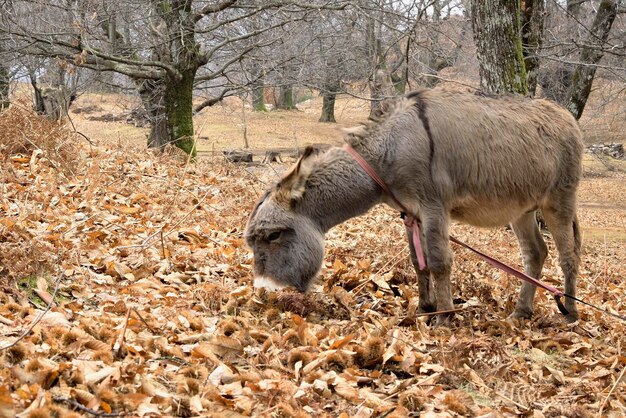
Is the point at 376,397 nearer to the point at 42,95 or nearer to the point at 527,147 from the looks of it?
the point at 527,147

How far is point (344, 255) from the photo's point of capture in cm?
764

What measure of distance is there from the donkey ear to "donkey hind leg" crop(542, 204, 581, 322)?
2.59m

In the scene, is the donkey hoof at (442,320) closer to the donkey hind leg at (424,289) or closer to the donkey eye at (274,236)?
the donkey hind leg at (424,289)

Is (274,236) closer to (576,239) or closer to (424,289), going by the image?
(424,289)

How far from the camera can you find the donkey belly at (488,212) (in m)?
6.08

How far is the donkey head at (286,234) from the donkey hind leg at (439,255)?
39.3 inches

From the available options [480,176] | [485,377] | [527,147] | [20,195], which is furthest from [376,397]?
[20,195]

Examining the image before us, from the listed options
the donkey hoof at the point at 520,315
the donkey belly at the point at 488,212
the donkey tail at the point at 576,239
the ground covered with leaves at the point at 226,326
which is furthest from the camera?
the donkey tail at the point at 576,239

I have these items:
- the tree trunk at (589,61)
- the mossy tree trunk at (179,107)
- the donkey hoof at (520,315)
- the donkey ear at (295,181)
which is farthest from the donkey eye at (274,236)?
the tree trunk at (589,61)

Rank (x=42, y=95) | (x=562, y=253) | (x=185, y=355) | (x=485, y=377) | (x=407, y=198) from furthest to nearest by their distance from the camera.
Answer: (x=42, y=95) → (x=562, y=253) → (x=407, y=198) → (x=485, y=377) → (x=185, y=355)

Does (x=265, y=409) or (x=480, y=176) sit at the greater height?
(x=480, y=176)

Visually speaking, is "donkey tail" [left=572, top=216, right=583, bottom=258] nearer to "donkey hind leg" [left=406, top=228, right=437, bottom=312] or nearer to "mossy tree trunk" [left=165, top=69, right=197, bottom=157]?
"donkey hind leg" [left=406, top=228, right=437, bottom=312]

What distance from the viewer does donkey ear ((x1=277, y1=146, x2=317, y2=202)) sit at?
5.63 meters

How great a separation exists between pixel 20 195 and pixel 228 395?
487 cm
